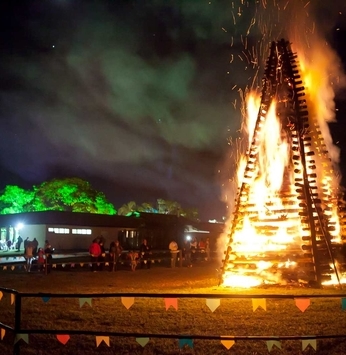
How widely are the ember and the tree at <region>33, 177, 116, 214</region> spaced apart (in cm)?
4693

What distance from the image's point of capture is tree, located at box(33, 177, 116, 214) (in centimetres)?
6269

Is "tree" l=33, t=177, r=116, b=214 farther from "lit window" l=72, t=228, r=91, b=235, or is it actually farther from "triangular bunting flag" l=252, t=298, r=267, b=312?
"triangular bunting flag" l=252, t=298, r=267, b=312

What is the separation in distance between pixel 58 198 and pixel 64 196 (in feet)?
3.25

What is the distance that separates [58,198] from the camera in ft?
208

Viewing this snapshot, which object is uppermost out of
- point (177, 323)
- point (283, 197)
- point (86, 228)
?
point (283, 197)

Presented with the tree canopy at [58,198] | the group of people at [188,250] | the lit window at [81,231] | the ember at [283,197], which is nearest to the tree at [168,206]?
the tree canopy at [58,198]

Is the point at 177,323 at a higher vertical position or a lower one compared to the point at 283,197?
lower

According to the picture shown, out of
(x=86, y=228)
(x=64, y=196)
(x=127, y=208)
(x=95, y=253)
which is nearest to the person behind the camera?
(x=95, y=253)

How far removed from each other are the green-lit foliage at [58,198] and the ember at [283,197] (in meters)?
47.0

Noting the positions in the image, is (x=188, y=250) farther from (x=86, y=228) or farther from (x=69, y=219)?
(x=86, y=228)

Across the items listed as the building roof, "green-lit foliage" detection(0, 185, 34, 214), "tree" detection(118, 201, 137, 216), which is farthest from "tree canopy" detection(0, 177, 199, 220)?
"tree" detection(118, 201, 137, 216)

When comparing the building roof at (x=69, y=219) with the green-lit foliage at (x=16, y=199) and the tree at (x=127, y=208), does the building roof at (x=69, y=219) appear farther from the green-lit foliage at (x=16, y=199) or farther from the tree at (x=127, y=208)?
the tree at (x=127, y=208)

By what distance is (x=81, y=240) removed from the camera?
1984 inches

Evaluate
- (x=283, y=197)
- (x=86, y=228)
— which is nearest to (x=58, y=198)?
(x=86, y=228)
